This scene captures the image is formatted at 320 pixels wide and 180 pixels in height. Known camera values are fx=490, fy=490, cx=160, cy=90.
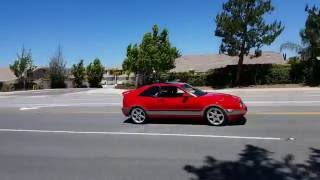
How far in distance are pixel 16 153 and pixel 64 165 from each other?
6.46ft

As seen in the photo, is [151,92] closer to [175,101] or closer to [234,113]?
[175,101]

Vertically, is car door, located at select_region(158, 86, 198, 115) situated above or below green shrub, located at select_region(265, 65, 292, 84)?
below

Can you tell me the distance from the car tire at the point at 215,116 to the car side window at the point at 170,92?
1.15 meters

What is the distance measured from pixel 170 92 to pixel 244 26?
84.1ft

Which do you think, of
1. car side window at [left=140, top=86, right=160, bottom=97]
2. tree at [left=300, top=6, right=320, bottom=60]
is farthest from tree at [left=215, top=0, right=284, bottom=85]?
car side window at [left=140, top=86, right=160, bottom=97]

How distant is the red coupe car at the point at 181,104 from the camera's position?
1367cm

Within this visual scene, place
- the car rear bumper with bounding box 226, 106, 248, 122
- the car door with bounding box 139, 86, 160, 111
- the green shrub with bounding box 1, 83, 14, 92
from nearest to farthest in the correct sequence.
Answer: the car rear bumper with bounding box 226, 106, 248, 122
the car door with bounding box 139, 86, 160, 111
the green shrub with bounding box 1, 83, 14, 92

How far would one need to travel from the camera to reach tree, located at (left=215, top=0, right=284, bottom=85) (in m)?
38.7

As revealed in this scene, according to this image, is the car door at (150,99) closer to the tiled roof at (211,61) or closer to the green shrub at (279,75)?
the green shrub at (279,75)

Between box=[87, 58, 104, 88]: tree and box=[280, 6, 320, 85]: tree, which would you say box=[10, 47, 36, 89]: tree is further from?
box=[280, 6, 320, 85]: tree

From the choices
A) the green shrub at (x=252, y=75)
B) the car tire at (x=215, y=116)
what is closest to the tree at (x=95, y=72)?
the green shrub at (x=252, y=75)

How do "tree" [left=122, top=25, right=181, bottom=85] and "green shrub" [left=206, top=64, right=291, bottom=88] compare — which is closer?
"green shrub" [left=206, top=64, right=291, bottom=88]

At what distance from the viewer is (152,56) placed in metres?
45.3

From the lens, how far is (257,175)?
25.6ft
